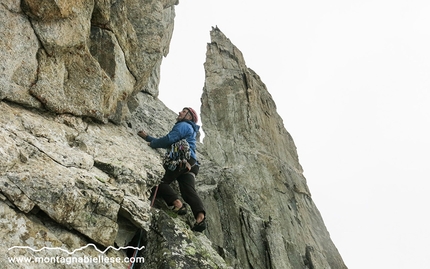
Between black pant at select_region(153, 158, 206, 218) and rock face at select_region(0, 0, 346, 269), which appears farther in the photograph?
black pant at select_region(153, 158, 206, 218)

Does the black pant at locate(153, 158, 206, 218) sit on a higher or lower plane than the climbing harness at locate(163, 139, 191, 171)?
lower

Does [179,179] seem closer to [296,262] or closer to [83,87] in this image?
[83,87]

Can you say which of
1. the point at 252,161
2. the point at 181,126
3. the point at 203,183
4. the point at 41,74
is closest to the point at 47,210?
the point at 41,74

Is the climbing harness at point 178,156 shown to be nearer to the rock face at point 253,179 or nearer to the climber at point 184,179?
the climber at point 184,179

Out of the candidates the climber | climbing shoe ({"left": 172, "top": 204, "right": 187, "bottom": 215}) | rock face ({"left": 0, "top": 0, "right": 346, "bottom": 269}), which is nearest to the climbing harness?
the climber

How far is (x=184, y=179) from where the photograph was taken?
11.1m

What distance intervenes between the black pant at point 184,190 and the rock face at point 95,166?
0.36 meters

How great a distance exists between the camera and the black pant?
1033 centimetres

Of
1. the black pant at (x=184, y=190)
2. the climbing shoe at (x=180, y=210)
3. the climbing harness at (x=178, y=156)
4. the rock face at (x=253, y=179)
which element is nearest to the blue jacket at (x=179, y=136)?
the climbing harness at (x=178, y=156)

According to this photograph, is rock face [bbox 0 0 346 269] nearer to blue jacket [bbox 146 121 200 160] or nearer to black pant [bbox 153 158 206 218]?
black pant [bbox 153 158 206 218]

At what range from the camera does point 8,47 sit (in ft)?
26.6

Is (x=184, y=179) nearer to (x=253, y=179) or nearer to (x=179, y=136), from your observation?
(x=179, y=136)

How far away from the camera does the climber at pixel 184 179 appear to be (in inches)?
404

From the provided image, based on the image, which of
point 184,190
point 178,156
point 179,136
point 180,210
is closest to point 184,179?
point 184,190
